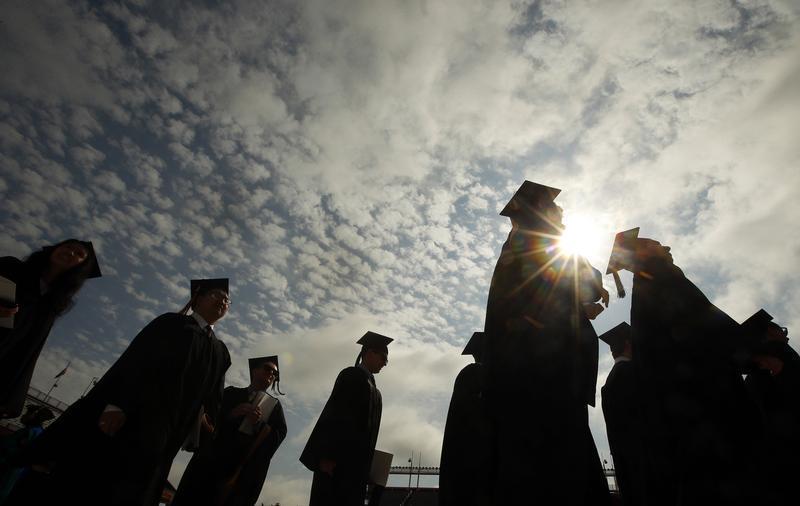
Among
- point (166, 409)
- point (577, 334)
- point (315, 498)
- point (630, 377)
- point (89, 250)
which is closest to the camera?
point (577, 334)

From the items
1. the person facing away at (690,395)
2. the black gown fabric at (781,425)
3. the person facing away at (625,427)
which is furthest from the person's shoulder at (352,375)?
the black gown fabric at (781,425)

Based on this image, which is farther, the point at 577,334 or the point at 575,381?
the point at 577,334

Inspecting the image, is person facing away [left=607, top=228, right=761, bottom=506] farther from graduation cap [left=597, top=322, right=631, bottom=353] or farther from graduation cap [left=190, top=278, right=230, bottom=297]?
graduation cap [left=190, top=278, right=230, bottom=297]

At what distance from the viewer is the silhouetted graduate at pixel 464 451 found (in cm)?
329

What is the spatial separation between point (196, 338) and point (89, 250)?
1.76 meters

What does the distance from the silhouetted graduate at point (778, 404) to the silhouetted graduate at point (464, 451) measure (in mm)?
1961

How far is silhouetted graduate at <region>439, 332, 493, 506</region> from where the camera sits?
10.8 ft

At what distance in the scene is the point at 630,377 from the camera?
14.9 feet

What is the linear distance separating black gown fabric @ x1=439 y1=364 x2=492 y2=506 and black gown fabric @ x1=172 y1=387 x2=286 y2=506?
11.1ft

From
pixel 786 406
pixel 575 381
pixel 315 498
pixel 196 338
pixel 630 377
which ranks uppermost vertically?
pixel 630 377

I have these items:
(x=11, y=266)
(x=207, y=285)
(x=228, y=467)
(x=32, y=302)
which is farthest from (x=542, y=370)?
(x=228, y=467)

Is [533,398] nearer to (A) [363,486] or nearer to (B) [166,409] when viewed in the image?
(B) [166,409]

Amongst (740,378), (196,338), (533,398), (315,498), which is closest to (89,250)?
(196,338)

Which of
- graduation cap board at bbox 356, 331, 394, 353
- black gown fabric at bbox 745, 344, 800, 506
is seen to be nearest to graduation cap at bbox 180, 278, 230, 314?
graduation cap board at bbox 356, 331, 394, 353
